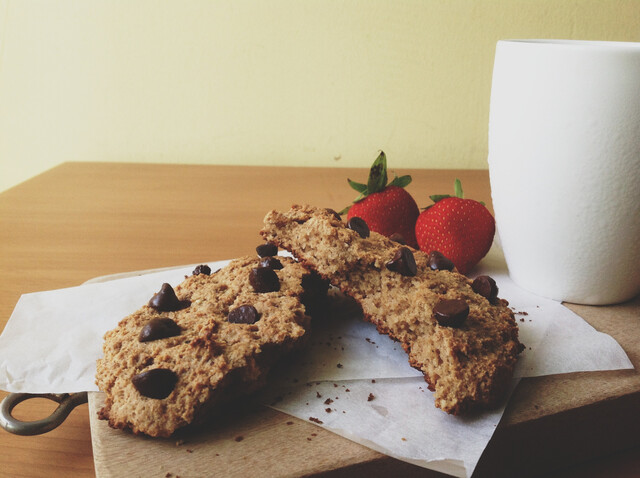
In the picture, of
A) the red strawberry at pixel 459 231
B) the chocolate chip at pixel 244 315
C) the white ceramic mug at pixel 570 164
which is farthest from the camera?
the red strawberry at pixel 459 231

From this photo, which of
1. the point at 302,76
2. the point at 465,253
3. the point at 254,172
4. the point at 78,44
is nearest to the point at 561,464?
the point at 465,253

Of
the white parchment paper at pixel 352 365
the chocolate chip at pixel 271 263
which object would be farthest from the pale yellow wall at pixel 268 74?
the chocolate chip at pixel 271 263

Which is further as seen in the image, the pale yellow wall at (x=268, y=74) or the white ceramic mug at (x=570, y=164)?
the pale yellow wall at (x=268, y=74)

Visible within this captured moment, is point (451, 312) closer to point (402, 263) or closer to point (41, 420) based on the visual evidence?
point (402, 263)

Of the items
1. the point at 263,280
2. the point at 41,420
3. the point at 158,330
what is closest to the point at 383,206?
the point at 263,280

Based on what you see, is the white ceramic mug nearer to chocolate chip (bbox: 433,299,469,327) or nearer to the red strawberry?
the red strawberry

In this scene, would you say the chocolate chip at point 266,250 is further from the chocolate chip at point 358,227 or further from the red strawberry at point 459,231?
the red strawberry at point 459,231
